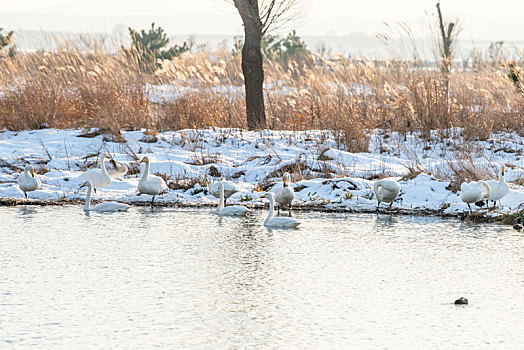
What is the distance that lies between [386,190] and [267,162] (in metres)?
3.36

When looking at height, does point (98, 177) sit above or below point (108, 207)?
above

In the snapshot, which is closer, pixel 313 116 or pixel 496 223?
pixel 496 223

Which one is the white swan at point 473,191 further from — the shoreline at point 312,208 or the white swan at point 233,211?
the white swan at point 233,211

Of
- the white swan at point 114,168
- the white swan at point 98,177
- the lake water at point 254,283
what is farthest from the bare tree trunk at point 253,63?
the lake water at point 254,283

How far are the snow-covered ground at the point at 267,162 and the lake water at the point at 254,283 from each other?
139cm

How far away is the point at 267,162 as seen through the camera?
1307 centimetres

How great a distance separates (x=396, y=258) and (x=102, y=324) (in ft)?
10.4

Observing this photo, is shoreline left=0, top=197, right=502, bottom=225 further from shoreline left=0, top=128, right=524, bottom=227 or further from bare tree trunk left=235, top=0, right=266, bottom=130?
bare tree trunk left=235, top=0, right=266, bottom=130

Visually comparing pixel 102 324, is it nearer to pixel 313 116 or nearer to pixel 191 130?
pixel 191 130

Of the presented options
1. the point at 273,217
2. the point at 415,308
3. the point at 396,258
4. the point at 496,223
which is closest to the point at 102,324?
the point at 415,308

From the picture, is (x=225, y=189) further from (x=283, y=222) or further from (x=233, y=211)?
(x=283, y=222)

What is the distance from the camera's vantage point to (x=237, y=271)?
6836mm

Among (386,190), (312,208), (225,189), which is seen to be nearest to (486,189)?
(386,190)

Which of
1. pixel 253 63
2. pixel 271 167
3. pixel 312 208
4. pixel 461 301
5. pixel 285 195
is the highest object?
pixel 253 63
